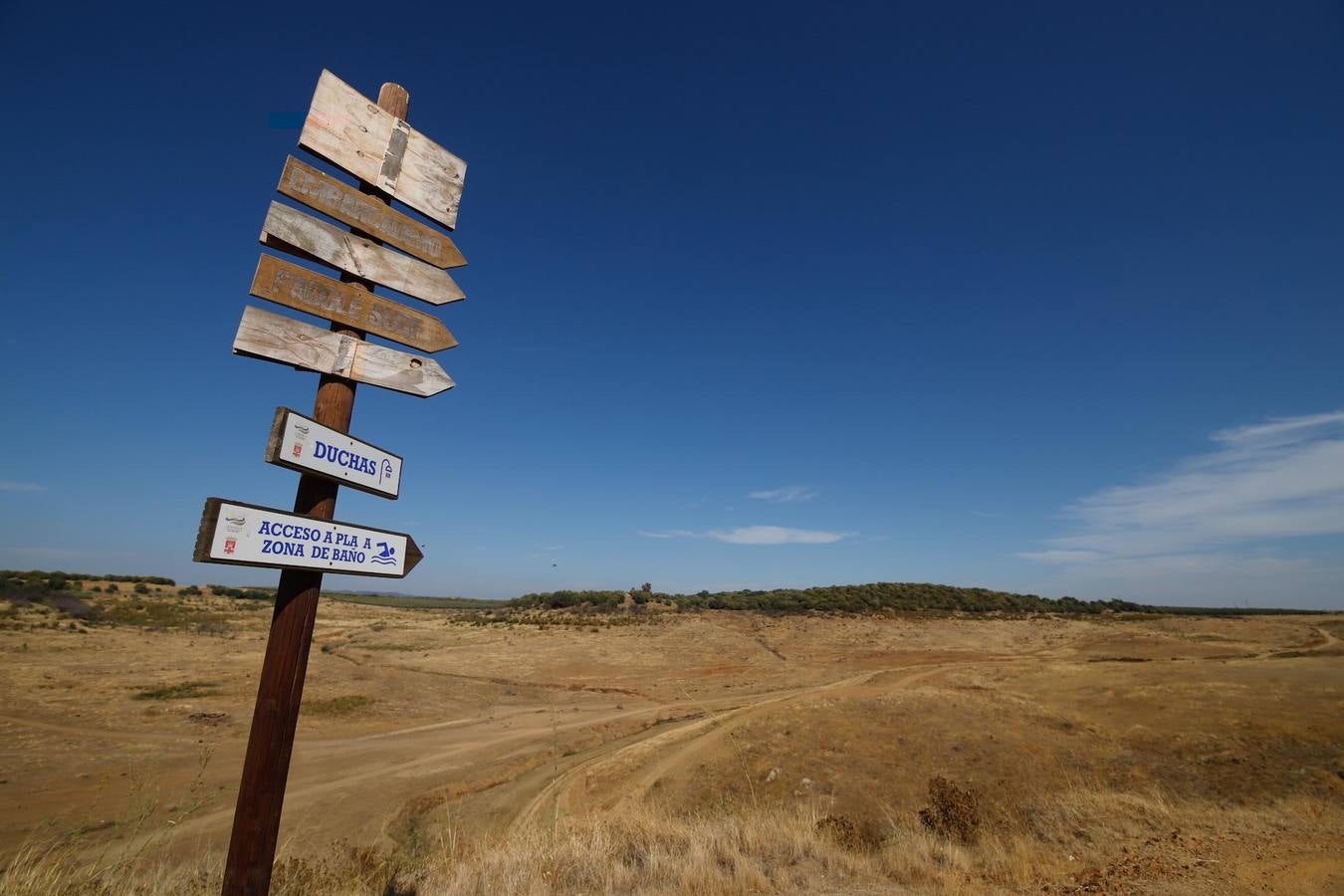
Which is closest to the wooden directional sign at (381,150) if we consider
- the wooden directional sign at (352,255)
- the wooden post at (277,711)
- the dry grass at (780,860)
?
the wooden directional sign at (352,255)

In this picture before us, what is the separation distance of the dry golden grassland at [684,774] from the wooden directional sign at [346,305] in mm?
4079

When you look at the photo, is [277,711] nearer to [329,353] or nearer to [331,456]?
[331,456]

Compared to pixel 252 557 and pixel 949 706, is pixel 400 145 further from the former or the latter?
pixel 949 706

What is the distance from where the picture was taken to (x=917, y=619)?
4953 cm

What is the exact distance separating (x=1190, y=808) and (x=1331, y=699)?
11935 mm

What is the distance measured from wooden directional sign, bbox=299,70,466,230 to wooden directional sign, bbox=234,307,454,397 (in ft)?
4.44

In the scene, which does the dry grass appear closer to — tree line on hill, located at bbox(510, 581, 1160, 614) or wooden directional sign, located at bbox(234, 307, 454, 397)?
wooden directional sign, located at bbox(234, 307, 454, 397)

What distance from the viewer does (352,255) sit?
4.41 metres

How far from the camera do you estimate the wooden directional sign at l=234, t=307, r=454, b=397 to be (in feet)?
12.6

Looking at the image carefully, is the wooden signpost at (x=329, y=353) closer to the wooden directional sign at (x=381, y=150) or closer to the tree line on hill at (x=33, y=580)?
the wooden directional sign at (x=381, y=150)

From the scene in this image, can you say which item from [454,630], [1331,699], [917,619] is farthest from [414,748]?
[917,619]

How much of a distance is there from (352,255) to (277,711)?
3303 mm

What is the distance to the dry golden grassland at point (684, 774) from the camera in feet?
21.3

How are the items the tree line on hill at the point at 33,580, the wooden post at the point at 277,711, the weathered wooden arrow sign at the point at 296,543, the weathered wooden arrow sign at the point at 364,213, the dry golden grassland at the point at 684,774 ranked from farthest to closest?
the tree line on hill at the point at 33,580, the dry golden grassland at the point at 684,774, the weathered wooden arrow sign at the point at 364,213, the wooden post at the point at 277,711, the weathered wooden arrow sign at the point at 296,543
